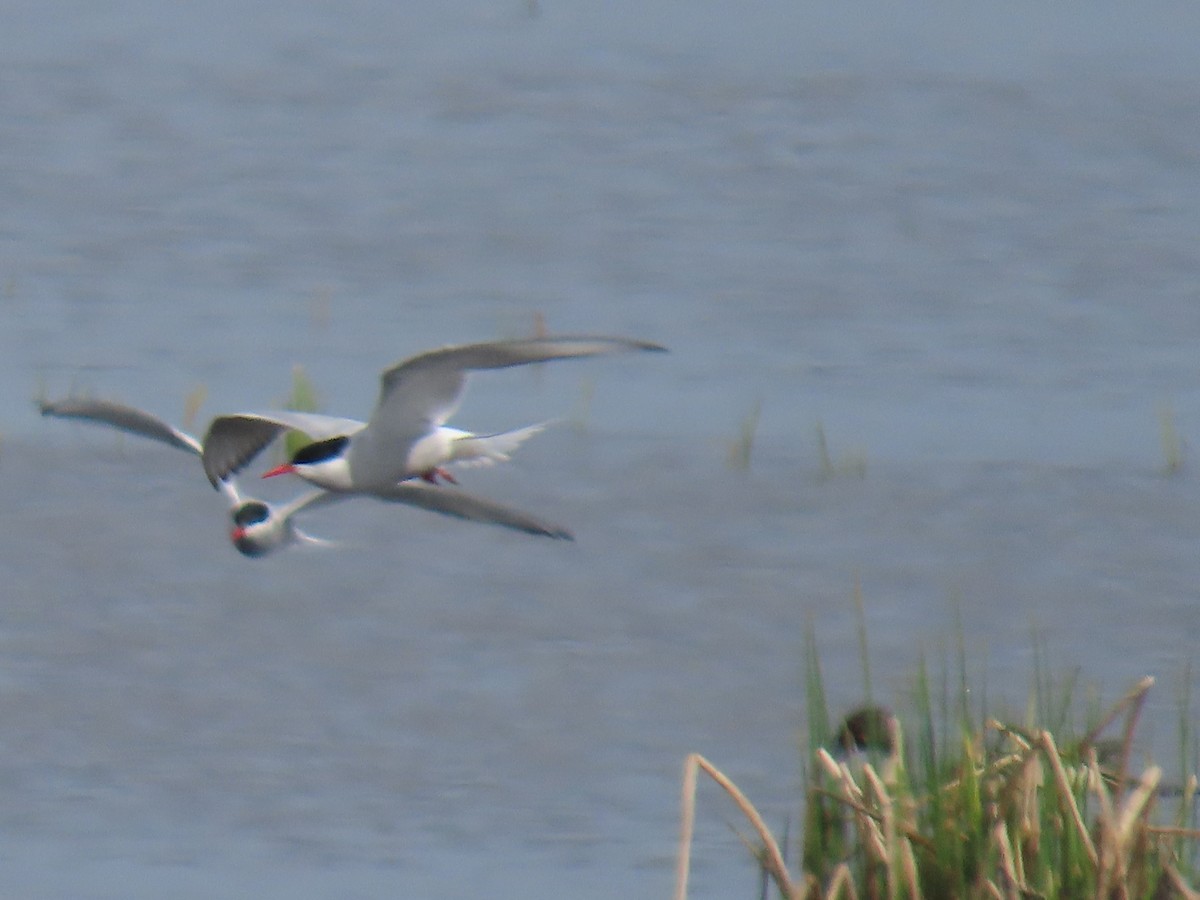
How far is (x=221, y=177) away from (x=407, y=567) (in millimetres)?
5653

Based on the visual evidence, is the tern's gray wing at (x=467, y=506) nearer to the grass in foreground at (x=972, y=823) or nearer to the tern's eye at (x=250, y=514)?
the tern's eye at (x=250, y=514)

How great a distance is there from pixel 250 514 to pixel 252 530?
0.05 meters

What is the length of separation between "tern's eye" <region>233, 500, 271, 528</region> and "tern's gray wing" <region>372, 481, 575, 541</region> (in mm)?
512

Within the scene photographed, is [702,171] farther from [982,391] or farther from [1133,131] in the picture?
[982,391]

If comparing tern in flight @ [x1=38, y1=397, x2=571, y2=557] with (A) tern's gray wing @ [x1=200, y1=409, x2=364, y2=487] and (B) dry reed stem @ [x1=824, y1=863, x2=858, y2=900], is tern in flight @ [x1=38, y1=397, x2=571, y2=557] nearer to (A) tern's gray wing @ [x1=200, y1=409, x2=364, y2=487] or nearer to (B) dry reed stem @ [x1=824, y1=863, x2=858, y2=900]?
(A) tern's gray wing @ [x1=200, y1=409, x2=364, y2=487]

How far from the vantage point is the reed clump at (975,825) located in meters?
4.10

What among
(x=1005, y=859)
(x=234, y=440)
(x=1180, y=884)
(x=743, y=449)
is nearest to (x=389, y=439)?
(x=234, y=440)

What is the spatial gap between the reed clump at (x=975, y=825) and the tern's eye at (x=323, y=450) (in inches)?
86.6

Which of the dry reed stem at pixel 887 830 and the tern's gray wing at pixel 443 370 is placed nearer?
the dry reed stem at pixel 887 830

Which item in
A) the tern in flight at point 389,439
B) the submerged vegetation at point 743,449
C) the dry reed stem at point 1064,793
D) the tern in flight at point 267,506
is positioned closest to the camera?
the dry reed stem at point 1064,793

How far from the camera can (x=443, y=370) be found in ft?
19.1

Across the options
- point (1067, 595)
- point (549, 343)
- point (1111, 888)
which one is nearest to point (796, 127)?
point (1067, 595)

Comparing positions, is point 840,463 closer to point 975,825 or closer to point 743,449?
point 743,449

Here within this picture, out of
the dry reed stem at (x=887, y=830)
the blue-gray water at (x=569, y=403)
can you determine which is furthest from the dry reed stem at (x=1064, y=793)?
the blue-gray water at (x=569, y=403)
